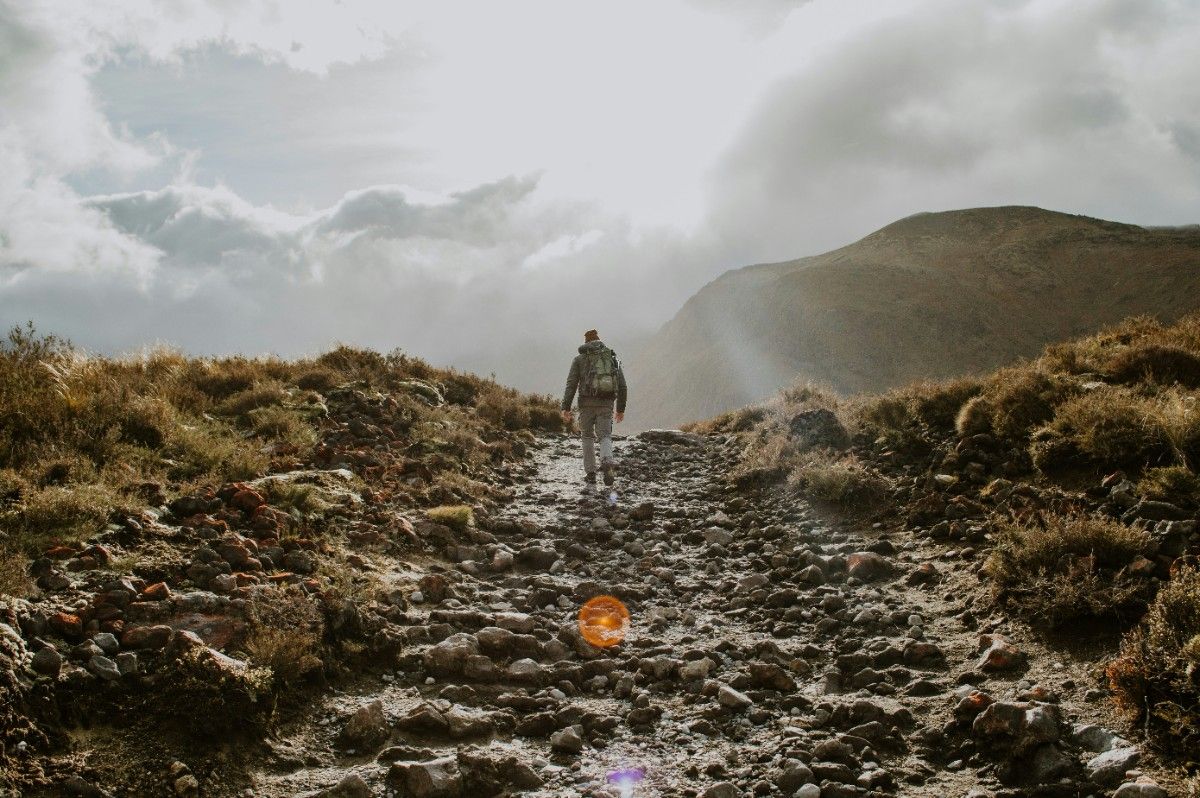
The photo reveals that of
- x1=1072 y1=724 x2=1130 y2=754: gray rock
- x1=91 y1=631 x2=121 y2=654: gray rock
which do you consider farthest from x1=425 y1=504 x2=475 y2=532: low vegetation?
x1=1072 y1=724 x2=1130 y2=754: gray rock

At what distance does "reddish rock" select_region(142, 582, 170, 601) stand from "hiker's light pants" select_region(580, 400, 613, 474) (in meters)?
8.78

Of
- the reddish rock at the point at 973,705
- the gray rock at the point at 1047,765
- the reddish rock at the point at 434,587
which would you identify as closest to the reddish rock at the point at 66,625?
the reddish rock at the point at 434,587

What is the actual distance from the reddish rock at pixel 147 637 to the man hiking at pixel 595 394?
907 cm

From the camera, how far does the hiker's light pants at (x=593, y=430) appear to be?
13.7 m

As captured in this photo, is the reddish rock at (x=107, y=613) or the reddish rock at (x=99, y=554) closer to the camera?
the reddish rock at (x=107, y=613)

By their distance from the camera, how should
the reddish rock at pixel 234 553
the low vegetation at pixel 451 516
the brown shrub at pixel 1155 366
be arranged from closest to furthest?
the reddish rock at pixel 234 553
the low vegetation at pixel 451 516
the brown shrub at pixel 1155 366

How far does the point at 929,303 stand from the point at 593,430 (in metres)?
80.7

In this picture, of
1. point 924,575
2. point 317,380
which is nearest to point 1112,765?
point 924,575

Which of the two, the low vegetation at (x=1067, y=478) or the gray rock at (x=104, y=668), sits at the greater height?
the low vegetation at (x=1067, y=478)

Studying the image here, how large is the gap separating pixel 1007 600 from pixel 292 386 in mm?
12733

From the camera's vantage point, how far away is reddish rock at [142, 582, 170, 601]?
Answer: 5.34 meters

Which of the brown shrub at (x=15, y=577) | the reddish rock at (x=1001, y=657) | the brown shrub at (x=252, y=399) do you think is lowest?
the reddish rock at (x=1001, y=657)

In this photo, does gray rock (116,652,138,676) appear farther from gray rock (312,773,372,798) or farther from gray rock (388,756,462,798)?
gray rock (388,756,462,798)

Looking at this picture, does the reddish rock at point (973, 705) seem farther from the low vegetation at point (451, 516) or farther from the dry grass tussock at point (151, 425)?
the dry grass tussock at point (151, 425)
